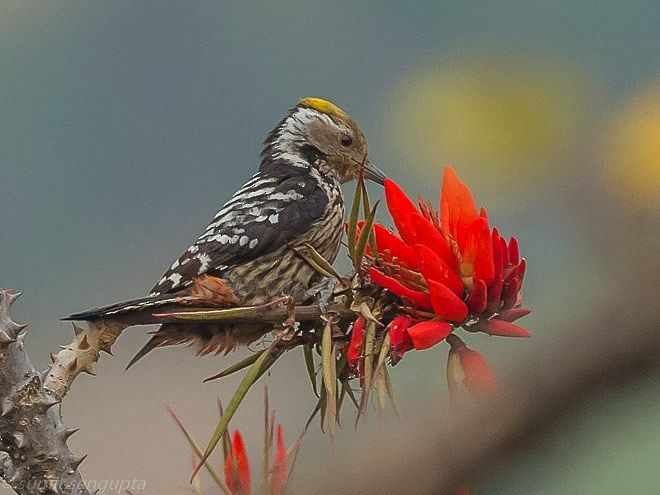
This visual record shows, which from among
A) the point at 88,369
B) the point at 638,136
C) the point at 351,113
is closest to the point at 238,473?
the point at 88,369

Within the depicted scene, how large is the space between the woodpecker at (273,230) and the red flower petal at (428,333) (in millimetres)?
464

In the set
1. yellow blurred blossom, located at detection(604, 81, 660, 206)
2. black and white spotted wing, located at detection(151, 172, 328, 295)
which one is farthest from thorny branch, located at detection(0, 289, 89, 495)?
black and white spotted wing, located at detection(151, 172, 328, 295)

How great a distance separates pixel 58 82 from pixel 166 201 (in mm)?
24355

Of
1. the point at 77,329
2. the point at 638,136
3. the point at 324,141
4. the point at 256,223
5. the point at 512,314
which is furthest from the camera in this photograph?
the point at 324,141

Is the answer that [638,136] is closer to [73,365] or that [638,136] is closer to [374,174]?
[374,174]

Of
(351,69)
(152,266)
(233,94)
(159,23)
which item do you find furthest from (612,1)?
(152,266)

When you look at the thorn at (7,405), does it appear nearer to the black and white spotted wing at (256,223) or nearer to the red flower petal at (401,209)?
the red flower petal at (401,209)

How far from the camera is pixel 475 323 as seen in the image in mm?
1404

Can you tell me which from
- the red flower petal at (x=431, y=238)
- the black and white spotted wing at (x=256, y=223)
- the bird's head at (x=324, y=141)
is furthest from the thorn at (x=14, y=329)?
the bird's head at (x=324, y=141)

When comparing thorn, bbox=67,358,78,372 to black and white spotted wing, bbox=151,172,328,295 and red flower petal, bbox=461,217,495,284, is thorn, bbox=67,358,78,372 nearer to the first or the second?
red flower petal, bbox=461,217,495,284

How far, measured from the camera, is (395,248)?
1.46 m

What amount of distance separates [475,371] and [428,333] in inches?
7.9

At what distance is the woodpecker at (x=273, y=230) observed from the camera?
1962mm

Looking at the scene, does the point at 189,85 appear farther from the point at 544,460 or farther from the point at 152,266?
the point at 544,460
